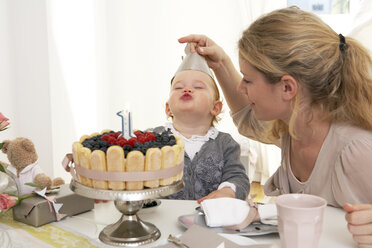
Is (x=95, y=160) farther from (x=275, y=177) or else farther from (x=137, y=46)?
(x=137, y=46)

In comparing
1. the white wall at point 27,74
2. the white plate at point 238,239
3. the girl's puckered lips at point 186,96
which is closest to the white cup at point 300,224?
the white plate at point 238,239

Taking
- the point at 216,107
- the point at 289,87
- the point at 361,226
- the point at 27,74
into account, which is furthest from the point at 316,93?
the point at 27,74

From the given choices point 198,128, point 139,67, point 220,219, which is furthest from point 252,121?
point 139,67

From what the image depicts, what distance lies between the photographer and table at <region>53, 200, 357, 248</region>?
0.94 metres

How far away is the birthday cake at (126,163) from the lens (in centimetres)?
89

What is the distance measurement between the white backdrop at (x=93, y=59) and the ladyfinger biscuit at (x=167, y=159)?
1.20 metres

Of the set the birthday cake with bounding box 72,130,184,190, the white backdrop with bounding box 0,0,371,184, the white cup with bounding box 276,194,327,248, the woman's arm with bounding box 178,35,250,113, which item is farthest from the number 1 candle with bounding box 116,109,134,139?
the white backdrop with bounding box 0,0,371,184

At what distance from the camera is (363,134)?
48.9 inches

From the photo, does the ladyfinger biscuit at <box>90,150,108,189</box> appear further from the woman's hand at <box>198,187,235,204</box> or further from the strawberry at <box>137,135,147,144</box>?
the woman's hand at <box>198,187,235,204</box>

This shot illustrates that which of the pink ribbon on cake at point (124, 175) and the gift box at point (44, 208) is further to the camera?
the gift box at point (44, 208)

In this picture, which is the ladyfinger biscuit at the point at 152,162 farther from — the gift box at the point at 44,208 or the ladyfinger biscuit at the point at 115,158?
the gift box at the point at 44,208

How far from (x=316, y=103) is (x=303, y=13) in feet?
1.00

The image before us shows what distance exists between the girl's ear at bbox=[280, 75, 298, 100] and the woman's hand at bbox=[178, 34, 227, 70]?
1.34 ft

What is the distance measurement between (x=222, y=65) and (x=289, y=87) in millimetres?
452
